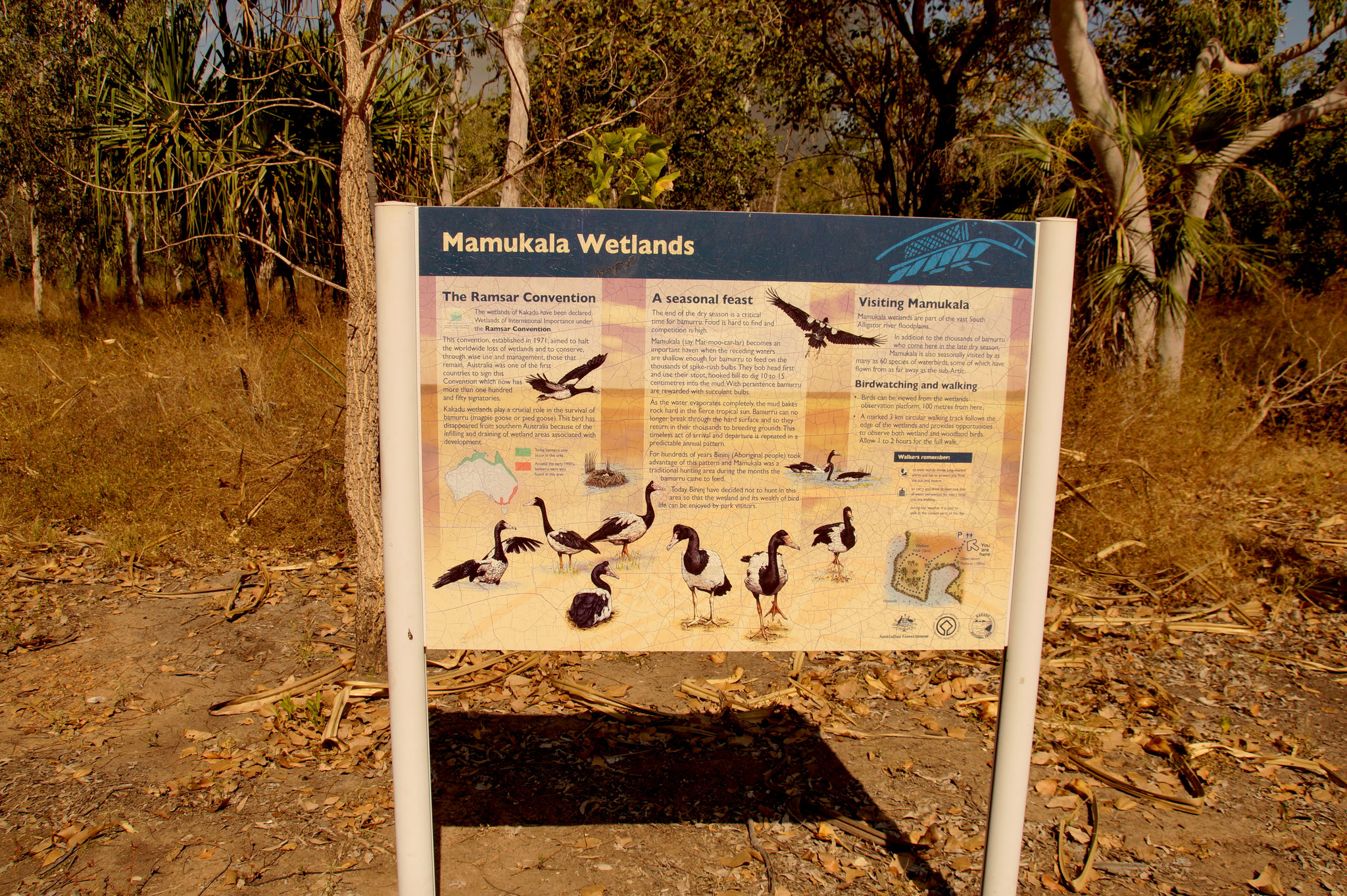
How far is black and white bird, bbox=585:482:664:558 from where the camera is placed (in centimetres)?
208

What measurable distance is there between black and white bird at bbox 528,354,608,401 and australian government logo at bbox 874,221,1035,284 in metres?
0.72

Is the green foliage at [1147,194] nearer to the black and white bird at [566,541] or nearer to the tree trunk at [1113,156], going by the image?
the tree trunk at [1113,156]

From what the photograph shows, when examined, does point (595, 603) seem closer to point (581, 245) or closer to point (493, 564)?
point (493, 564)

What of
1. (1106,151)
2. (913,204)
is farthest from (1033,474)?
(913,204)

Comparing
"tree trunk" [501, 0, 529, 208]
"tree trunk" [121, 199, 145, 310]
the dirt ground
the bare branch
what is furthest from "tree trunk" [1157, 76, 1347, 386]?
"tree trunk" [121, 199, 145, 310]

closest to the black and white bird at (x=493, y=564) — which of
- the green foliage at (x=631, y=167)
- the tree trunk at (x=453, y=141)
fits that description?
the green foliage at (x=631, y=167)

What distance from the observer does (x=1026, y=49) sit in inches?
477

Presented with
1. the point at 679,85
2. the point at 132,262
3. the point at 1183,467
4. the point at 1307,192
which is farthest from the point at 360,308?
the point at 1307,192

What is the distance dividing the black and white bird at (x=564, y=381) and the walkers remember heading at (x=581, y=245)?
25cm

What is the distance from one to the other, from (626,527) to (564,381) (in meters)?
0.38

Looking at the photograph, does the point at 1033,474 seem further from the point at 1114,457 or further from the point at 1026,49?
the point at 1026,49

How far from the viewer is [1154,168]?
6.55 meters

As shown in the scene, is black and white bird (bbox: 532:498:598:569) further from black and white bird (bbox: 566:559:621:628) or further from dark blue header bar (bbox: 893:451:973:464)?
dark blue header bar (bbox: 893:451:973:464)

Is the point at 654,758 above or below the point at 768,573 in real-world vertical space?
below
